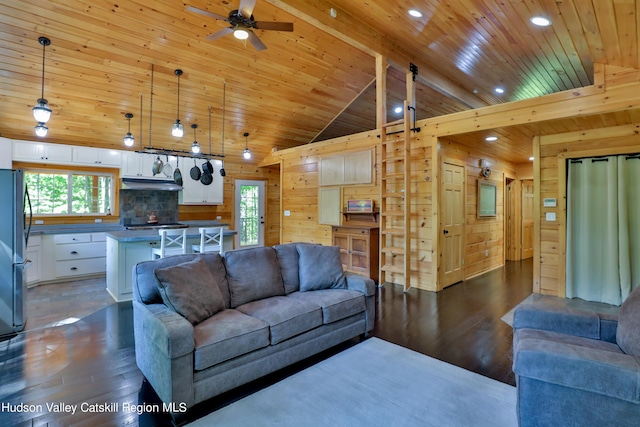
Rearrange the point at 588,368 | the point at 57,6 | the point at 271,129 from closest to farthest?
the point at 588,368 → the point at 57,6 → the point at 271,129

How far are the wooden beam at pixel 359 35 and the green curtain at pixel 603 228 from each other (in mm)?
2495

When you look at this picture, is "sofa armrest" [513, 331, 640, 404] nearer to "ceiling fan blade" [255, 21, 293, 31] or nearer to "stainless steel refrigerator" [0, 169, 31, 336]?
"ceiling fan blade" [255, 21, 293, 31]

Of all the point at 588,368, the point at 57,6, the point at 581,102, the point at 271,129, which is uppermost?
the point at 57,6

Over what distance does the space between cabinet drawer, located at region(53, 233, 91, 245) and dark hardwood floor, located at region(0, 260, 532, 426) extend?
0.91 m

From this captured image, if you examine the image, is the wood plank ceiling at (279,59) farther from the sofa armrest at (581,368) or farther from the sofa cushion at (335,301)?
the sofa cushion at (335,301)

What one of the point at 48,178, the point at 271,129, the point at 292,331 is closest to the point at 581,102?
the point at 292,331

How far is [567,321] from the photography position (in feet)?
6.77

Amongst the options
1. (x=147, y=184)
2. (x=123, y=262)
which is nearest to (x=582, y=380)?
(x=123, y=262)

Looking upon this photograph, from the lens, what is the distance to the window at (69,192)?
225 inches

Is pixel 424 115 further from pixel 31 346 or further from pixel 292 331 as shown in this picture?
pixel 31 346

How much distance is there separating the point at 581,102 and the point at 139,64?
18.6 feet

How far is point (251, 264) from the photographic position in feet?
9.66

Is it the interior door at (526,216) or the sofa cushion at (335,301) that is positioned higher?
the interior door at (526,216)

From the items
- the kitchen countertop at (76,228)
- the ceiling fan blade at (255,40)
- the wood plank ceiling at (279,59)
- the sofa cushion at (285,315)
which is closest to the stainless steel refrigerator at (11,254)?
the kitchen countertop at (76,228)
